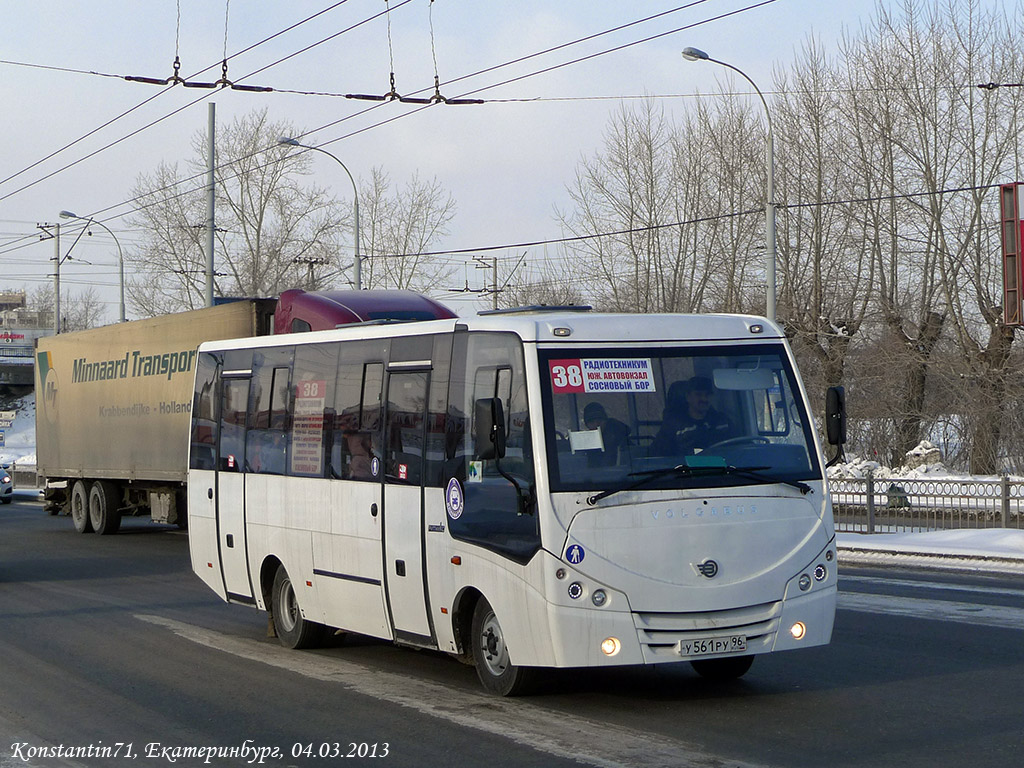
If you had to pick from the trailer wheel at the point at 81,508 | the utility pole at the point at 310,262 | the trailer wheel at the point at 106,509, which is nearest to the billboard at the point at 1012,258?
the trailer wheel at the point at 106,509

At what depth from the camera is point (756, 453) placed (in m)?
8.36

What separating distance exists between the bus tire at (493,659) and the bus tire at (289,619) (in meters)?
2.58

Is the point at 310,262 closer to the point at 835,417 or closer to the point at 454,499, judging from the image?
the point at 454,499

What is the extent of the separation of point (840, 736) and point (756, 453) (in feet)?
6.23

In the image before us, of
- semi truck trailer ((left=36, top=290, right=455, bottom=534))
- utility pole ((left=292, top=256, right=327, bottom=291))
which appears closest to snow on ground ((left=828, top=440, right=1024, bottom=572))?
semi truck trailer ((left=36, top=290, right=455, bottom=534))

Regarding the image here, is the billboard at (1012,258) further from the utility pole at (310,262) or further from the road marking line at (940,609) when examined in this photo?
the utility pole at (310,262)

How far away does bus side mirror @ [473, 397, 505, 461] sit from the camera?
26.2ft

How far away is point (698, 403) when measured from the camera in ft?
27.3

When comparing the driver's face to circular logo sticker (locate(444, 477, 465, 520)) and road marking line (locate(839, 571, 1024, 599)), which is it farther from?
road marking line (locate(839, 571, 1024, 599))

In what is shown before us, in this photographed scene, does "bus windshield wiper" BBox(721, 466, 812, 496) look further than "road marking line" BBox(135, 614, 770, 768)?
Yes

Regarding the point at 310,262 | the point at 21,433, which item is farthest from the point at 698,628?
the point at 21,433

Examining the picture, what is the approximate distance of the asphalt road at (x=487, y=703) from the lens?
7.05 m

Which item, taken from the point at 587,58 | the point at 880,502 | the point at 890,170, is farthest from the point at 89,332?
the point at 890,170

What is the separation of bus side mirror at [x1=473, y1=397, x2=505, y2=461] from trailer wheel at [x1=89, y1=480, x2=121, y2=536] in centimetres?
1843
